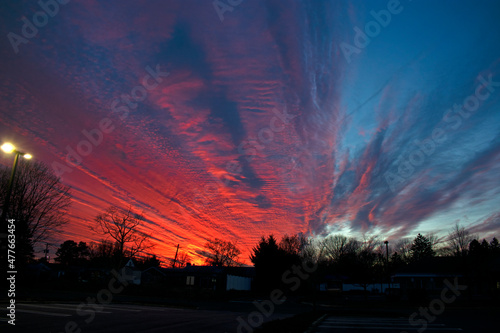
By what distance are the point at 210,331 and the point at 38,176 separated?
31.8m

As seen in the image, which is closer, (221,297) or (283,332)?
(283,332)

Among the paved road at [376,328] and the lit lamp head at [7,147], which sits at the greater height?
the lit lamp head at [7,147]

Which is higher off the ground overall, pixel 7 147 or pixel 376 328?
pixel 7 147

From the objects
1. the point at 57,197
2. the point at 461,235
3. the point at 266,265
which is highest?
the point at 57,197

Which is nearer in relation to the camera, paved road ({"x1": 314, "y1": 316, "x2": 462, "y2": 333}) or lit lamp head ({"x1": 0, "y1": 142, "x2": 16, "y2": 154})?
paved road ({"x1": 314, "y1": 316, "x2": 462, "y2": 333})

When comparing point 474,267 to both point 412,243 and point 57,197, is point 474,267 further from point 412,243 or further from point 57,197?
point 412,243

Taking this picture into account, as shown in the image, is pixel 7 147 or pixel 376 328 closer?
pixel 376 328

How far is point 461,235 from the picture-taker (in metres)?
43.1

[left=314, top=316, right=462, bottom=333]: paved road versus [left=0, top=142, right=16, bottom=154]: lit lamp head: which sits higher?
[left=0, top=142, right=16, bottom=154]: lit lamp head

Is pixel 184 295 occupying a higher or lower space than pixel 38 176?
lower

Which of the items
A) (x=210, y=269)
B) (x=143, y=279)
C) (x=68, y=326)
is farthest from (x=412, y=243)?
(x=68, y=326)

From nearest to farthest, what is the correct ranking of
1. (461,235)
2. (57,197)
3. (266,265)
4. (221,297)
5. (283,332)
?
1. (283,332)
2. (57,197)
3. (221,297)
4. (461,235)
5. (266,265)

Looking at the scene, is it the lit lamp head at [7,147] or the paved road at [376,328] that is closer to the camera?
the paved road at [376,328]

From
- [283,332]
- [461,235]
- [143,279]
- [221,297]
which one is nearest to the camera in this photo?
[283,332]
